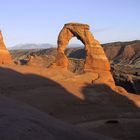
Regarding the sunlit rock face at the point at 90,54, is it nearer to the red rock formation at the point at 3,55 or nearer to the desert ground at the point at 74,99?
the desert ground at the point at 74,99

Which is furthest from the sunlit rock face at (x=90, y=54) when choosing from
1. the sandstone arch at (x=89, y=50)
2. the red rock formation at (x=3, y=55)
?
the red rock formation at (x=3, y=55)

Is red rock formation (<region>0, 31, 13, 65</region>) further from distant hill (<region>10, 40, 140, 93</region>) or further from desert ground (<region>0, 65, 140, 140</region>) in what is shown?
distant hill (<region>10, 40, 140, 93</region>)

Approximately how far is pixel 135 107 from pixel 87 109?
6175 mm

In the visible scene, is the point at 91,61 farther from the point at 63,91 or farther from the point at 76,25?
the point at 63,91

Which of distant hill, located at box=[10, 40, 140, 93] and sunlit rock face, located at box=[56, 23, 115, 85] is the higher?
sunlit rock face, located at box=[56, 23, 115, 85]

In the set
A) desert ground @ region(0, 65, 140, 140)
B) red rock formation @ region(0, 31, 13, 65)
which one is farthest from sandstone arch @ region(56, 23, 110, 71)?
red rock formation @ region(0, 31, 13, 65)

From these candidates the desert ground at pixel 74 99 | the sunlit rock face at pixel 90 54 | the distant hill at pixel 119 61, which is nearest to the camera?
the desert ground at pixel 74 99

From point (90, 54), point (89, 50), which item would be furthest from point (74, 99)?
point (89, 50)

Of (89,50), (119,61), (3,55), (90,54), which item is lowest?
(119,61)

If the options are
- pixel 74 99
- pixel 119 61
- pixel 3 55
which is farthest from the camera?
pixel 119 61

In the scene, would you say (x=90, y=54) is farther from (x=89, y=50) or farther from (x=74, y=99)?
(x=74, y=99)

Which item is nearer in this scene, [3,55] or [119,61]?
[3,55]

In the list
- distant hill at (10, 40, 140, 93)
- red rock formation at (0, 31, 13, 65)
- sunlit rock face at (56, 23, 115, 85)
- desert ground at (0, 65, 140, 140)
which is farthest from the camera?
distant hill at (10, 40, 140, 93)

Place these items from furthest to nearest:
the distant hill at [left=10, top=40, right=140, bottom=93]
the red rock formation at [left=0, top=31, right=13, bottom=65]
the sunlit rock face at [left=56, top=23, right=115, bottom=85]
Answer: the distant hill at [left=10, top=40, right=140, bottom=93] → the sunlit rock face at [left=56, top=23, right=115, bottom=85] → the red rock formation at [left=0, top=31, right=13, bottom=65]
